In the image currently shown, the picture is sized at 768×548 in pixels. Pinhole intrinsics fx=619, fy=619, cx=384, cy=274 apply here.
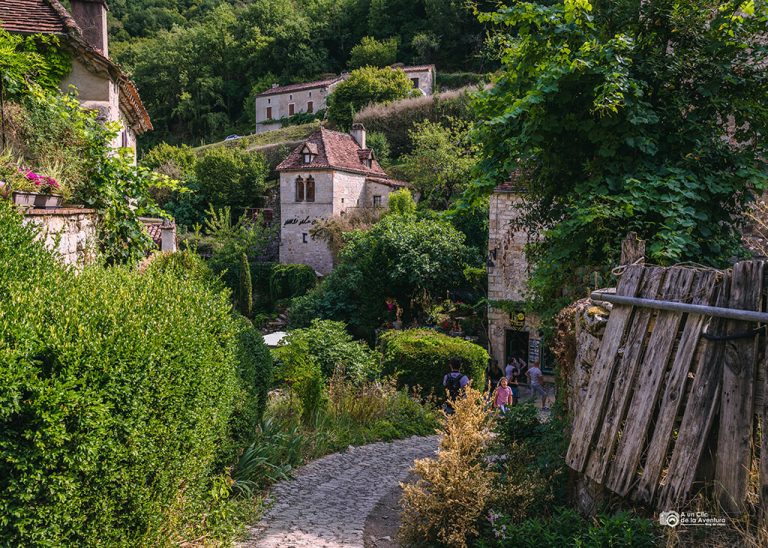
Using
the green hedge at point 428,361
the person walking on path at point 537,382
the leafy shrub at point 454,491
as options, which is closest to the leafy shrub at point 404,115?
the person walking on path at point 537,382

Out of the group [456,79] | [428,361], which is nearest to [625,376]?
[428,361]

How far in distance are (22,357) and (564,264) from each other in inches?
204

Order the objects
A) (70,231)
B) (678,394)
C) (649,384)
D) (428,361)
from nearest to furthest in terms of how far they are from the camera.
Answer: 1. (678,394)
2. (649,384)
3. (70,231)
4. (428,361)

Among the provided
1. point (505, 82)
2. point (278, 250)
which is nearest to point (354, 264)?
point (278, 250)

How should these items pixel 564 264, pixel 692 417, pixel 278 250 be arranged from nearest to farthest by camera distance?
pixel 692 417, pixel 564 264, pixel 278 250

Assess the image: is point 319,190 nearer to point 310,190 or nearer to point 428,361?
point 310,190

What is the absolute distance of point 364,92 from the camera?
47.1 m

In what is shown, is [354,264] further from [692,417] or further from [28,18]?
[692,417]

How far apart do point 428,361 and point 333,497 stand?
278 inches

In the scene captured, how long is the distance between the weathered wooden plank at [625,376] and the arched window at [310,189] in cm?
3045

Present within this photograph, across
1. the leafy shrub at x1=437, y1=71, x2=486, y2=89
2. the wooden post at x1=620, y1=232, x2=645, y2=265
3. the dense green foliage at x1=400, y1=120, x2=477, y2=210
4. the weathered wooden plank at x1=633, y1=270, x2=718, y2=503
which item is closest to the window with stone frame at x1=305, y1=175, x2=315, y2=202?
the dense green foliage at x1=400, y1=120, x2=477, y2=210

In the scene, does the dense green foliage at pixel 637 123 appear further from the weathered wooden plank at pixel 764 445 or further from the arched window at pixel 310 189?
the arched window at pixel 310 189

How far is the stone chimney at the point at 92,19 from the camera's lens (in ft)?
41.8

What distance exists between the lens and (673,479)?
12.5 feet
